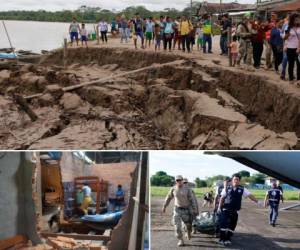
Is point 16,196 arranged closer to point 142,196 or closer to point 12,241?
point 12,241

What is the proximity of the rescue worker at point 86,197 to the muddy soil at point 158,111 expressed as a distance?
4.68 m

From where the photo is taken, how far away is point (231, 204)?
3.59 metres

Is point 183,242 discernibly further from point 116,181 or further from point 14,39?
point 14,39

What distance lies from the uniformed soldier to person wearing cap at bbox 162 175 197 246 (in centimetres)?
53

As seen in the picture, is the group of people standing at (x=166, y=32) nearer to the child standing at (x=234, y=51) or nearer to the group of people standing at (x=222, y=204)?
the child standing at (x=234, y=51)

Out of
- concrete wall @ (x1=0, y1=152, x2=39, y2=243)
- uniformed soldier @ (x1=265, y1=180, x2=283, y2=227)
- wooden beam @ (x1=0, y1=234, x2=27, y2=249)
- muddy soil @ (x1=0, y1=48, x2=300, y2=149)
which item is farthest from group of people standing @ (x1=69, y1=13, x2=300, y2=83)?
wooden beam @ (x1=0, y1=234, x2=27, y2=249)

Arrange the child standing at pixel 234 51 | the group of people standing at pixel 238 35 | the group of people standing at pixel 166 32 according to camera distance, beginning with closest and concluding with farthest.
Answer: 1. the group of people standing at pixel 238 35
2. the child standing at pixel 234 51
3. the group of people standing at pixel 166 32

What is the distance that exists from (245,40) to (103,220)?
8860 millimetres

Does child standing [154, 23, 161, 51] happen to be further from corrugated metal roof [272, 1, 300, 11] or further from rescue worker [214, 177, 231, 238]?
rescue worker [214, 177, 231, 238]

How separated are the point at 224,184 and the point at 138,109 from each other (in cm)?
870

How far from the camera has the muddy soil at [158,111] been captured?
919 cm

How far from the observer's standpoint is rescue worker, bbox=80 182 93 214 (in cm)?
349

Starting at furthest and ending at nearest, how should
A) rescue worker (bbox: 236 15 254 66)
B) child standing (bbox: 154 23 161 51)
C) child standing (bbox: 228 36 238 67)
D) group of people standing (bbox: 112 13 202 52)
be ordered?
child standing (bbox: 154 23 161 51)
group of people standing (bbox: 112 13 202 52)
child standing (bbox: 228 36 238 67)
rescue worker (bbox: 236 15 254 66)

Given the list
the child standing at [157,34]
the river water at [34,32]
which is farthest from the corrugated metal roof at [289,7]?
the river water at [34,32]
